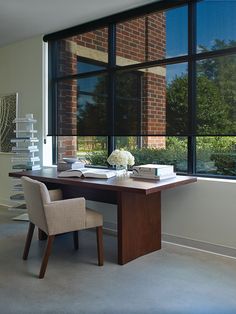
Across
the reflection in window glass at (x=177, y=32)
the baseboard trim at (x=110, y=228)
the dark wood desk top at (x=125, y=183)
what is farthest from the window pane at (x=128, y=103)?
the baseboard trim at (x=110, y=228)

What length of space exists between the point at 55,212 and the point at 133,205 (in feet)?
2.58

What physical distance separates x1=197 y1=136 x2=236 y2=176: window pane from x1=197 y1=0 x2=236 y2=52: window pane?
95 centimetres

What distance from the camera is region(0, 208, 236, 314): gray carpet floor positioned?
2445mm

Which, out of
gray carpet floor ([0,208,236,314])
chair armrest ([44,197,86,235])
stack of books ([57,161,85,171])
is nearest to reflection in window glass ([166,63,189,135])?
stack of books ([57,161,85,171])

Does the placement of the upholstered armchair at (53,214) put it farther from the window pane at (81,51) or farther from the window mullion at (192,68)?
the window pane at (81,51)

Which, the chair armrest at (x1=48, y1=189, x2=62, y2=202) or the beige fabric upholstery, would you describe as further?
the chair armrest at (x1=48, y1=189, x2=62, y2=202)

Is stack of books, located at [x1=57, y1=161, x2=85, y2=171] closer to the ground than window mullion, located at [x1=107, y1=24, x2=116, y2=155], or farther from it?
closer to the ground

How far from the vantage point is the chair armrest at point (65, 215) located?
2.94 metres

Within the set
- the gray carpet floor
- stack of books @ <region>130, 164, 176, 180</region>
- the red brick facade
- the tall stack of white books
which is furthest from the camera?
the tall stack of white books

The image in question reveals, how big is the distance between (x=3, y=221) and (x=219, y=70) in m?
3.37

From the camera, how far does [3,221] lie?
4.73m

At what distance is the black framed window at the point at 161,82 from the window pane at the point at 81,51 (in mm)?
13

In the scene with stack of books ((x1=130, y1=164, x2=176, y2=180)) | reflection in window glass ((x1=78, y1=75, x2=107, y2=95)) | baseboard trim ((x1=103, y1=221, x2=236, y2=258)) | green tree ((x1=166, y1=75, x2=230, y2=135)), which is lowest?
baseboard trim ((x1=103, y1=221, x2=236, y2=258))

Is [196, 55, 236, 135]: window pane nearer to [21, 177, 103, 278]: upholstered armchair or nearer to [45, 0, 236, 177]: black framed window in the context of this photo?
[45, 0, 236, 177]: black framed window
